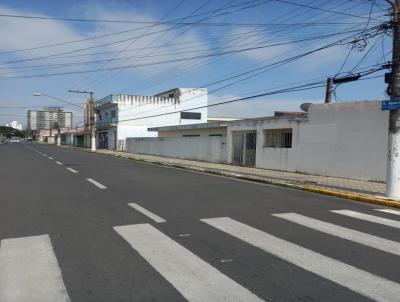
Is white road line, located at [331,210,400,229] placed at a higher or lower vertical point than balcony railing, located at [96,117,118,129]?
lower

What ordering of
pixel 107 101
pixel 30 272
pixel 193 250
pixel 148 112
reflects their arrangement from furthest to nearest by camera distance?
pixel 107 101
pixel 148 112
pixel 193 250
pixel 30 272

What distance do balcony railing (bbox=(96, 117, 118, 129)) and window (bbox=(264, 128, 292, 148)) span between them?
39033mm

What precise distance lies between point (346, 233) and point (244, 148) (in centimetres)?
1885

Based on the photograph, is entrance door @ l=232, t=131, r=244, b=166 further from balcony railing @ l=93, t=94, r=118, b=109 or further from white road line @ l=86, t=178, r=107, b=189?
balcony railing @ l=93, t=94, r=118, b=109

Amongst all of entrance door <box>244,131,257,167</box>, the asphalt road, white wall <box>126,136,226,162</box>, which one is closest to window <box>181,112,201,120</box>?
white wall <box>126,136,226,162</box>

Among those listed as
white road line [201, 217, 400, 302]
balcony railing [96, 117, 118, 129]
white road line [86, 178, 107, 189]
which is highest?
balcony railing [96, 117, 118, 129]

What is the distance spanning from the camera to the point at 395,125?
12.2 m

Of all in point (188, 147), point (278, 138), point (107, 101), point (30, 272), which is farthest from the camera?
point (107, 101)

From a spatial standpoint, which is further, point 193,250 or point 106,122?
point 106,122

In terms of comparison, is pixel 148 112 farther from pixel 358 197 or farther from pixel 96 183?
pixel 358 197

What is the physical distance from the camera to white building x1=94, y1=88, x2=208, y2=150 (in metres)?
60.2

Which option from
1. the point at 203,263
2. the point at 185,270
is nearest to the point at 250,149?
the point at 203,263

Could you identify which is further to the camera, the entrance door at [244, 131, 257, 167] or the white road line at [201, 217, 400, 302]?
the entrance door at [244, 131, 257, 167]

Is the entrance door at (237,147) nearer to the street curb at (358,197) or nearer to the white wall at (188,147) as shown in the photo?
the white wall at (188,147)
